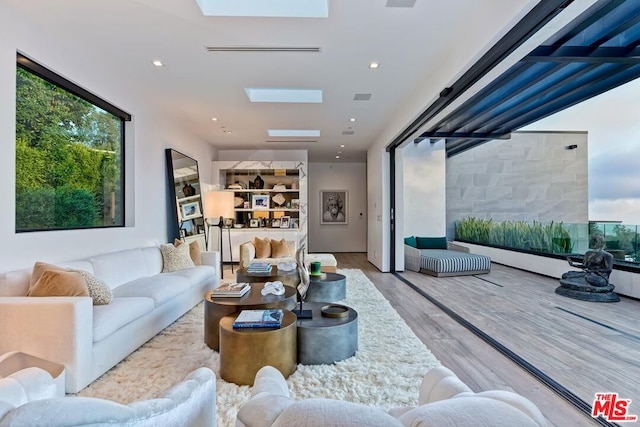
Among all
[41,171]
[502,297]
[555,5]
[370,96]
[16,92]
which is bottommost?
[502,297]

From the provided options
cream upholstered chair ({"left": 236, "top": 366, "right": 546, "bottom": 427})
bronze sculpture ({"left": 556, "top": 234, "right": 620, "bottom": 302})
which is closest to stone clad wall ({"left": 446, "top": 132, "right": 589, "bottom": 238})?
bronze sculpture ({"left": 556, "top": 234, "right": 620, "bottom": 302})

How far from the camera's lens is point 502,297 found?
4.79 m

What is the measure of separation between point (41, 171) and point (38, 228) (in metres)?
0.56

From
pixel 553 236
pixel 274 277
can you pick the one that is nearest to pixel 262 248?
pixel 274 277

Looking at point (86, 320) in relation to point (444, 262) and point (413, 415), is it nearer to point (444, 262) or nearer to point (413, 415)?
point (413, 415)

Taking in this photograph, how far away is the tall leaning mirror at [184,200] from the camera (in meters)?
5.65

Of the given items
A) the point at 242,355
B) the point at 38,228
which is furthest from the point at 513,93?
the point at 38,228

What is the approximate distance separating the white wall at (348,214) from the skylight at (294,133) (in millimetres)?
3441

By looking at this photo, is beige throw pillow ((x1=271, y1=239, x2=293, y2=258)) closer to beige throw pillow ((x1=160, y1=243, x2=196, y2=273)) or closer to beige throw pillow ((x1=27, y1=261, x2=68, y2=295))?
beige throw pillow ((x1=160, y1=243, x2=196, y2=273))

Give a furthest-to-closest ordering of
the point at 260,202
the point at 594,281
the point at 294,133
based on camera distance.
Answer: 1. the point at 260,202
2. the point at 294,133
3. the point at 594,281

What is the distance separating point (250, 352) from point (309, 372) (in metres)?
0.49

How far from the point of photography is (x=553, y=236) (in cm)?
657

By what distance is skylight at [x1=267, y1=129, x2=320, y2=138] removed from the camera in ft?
22.7

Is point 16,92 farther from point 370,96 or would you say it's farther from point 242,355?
point 370,96
